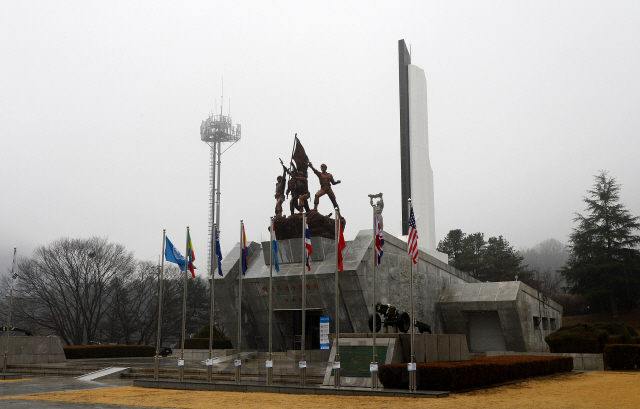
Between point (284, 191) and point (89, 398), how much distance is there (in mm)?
17119

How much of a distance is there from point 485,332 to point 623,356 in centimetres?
933

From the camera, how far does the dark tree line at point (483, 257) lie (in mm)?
64062

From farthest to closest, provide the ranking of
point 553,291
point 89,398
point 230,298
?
point 553,291
point 230,298
point 89,398

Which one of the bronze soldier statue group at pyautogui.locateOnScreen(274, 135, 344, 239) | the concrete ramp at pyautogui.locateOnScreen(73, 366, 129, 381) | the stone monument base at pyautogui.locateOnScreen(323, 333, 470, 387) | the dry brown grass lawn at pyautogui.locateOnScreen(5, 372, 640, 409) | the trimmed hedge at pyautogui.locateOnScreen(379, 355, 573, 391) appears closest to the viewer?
the dry brown grass lawn at pyautogui.locateOnScreen(5, 372, 640, 409)

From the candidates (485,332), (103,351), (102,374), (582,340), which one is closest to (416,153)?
(485,332)

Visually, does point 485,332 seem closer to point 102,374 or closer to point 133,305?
point 102,374

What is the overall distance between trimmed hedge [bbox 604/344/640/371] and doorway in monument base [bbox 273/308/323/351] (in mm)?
13307

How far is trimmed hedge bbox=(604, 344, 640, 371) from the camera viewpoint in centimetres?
2398

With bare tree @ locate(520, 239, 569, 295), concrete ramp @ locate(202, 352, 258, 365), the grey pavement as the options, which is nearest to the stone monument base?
the grey pavement

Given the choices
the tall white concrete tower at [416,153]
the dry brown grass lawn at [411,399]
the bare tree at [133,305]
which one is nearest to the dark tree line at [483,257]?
the tall white concrete tower at [416,153]

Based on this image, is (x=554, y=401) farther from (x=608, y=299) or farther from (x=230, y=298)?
(x=608, y=299)

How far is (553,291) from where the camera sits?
2714 inches

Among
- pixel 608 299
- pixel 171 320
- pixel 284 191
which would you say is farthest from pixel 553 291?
pixel 284 191

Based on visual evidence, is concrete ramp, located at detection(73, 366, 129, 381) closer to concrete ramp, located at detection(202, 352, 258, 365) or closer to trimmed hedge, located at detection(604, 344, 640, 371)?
concrete ramp, located at detection(202, 352, 258, 365)
